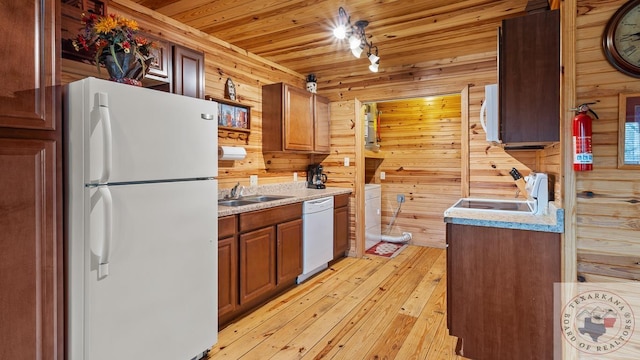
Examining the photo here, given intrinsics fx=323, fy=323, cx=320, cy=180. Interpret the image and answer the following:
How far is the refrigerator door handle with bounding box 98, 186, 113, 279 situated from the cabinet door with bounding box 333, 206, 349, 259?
8.67 feet

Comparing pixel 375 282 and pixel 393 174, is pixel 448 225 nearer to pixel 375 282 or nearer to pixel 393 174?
pixel 375 282

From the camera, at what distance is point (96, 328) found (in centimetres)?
148

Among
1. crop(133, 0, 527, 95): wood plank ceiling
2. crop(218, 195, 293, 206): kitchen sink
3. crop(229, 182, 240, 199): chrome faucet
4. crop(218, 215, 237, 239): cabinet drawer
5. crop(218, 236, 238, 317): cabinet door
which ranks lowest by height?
crop(218, 236, 238, 317): cabinet door

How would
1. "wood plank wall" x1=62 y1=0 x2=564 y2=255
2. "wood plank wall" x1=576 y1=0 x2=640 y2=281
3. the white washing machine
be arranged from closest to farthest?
"wood plank wall" x1=576 y1=0 x2=640 y2=281
"wood plank wall" x1=62 y1=0 x2=564 y2=255
the white washing machine

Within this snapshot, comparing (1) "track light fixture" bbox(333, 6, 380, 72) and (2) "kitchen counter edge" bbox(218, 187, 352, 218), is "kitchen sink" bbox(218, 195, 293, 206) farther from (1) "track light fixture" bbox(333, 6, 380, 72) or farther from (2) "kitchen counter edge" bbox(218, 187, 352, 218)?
(1) "track light fixture" bbox(333, 6, 380, 72)

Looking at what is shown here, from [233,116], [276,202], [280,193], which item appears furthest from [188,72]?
[280,193]

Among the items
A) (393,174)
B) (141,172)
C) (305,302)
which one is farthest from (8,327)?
(393,174)

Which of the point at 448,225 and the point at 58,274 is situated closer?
the point at 58,274

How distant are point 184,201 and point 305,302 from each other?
5.14 ft

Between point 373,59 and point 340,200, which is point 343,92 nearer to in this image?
point 373,59

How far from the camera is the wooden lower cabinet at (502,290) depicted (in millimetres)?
1826

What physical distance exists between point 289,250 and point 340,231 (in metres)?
1.07

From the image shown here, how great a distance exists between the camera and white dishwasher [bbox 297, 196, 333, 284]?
3.33 metres

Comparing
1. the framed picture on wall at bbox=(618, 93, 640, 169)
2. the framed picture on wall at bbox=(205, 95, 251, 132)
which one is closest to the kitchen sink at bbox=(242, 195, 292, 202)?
the framed picture on wall at bbox=(205, 95, 251, 132)
